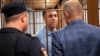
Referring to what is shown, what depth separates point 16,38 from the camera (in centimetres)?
161

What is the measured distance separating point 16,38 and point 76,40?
52 cm

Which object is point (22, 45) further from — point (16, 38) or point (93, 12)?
point (93, 12)

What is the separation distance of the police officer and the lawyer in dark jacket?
298 mm

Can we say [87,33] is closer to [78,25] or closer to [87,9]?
[78,25]

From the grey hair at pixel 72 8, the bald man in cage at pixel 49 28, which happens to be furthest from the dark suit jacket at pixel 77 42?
the bald man in cage at pixel 49 28

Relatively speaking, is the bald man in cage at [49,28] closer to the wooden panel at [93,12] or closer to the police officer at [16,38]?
the wooden panel at [93,12]

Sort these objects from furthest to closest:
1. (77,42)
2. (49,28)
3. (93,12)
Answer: (49,28) < (93,12) < (77,42)

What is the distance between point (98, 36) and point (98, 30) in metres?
0.05

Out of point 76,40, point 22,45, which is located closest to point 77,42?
point 76,40

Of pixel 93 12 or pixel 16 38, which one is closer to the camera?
pixel 16 38

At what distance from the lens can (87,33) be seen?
1.94m

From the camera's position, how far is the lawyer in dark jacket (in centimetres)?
192

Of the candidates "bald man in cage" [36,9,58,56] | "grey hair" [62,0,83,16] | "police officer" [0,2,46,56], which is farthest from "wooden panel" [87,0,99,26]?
"police officer" [0,2,46,56]

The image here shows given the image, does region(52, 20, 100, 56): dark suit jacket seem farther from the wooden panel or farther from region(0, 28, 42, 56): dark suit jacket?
the wooden panel
